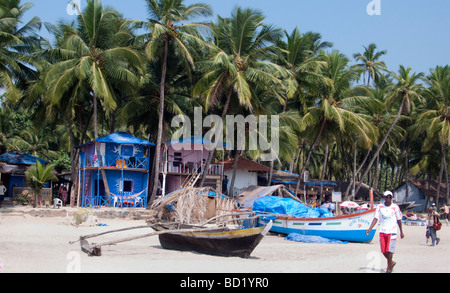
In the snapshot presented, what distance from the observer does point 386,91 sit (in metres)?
39.0

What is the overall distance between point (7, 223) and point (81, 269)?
38.7 feet

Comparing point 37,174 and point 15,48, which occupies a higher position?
point 15,48

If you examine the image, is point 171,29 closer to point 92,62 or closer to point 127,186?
point 92,62

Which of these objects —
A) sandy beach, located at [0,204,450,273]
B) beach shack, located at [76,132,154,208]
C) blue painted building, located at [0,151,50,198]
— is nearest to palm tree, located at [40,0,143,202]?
beach shack, located at [76,132,154,208]

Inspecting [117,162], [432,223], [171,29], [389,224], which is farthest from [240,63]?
[389,224]

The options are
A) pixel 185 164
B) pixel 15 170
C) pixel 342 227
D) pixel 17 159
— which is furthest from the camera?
pixel 17 159

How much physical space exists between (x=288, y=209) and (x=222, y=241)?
7.73 metres

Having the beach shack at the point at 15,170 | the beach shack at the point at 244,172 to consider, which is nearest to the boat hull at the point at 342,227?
the beach shack at the point at 244,172

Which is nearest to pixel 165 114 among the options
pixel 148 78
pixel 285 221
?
pixel 148 78

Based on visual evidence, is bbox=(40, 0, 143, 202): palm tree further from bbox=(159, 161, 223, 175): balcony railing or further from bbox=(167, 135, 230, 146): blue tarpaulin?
bbox=(159, 161, 223, 175): balcony railing

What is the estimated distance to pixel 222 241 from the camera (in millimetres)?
12477

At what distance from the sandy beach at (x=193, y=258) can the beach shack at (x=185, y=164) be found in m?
11.9

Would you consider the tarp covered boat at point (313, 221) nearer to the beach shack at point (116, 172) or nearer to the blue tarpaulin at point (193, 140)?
the blue tarpaulin at point (193, 140)
